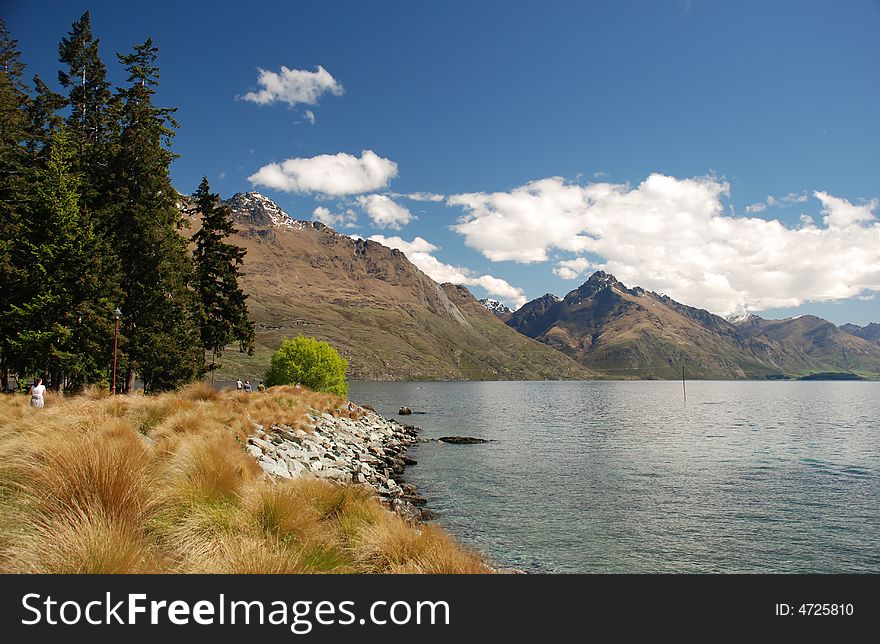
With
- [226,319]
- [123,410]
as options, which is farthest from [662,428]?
[123,410]

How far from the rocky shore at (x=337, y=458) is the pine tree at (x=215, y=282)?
14177 mm

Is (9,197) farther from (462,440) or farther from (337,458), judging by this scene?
(462,440)

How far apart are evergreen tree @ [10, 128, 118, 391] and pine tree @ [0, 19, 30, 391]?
592 millimetres

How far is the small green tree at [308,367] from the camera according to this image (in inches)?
3228

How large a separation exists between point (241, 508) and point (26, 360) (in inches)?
1374

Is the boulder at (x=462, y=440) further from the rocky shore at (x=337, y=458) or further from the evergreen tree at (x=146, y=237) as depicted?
the evergreen tree at (x=146, y=237)

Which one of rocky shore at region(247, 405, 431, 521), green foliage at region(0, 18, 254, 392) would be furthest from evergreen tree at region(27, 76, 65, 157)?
rocky shore at region(247, 405, 431, 521)

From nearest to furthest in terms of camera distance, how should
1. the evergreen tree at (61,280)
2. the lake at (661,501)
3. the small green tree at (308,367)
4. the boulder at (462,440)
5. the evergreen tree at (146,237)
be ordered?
the lake at (661,501)
the evergreen tree at (61,280)
the evergreen tree at (146,237)
the boulder at (462,440)
the small green tree at (308,367)

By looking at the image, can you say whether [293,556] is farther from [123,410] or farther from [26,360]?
[26,360]

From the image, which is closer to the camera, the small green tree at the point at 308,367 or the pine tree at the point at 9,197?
the pine tree at the point at 9,197

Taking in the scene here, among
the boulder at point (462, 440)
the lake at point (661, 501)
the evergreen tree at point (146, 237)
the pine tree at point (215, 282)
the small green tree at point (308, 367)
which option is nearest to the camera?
the lake at point (661, 501)

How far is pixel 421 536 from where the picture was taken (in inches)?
360

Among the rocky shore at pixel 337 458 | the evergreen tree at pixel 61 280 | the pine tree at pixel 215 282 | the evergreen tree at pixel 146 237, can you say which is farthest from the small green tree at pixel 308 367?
the evergreen tree at pixel 61 280

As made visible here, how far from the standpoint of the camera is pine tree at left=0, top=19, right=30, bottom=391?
109 ft
